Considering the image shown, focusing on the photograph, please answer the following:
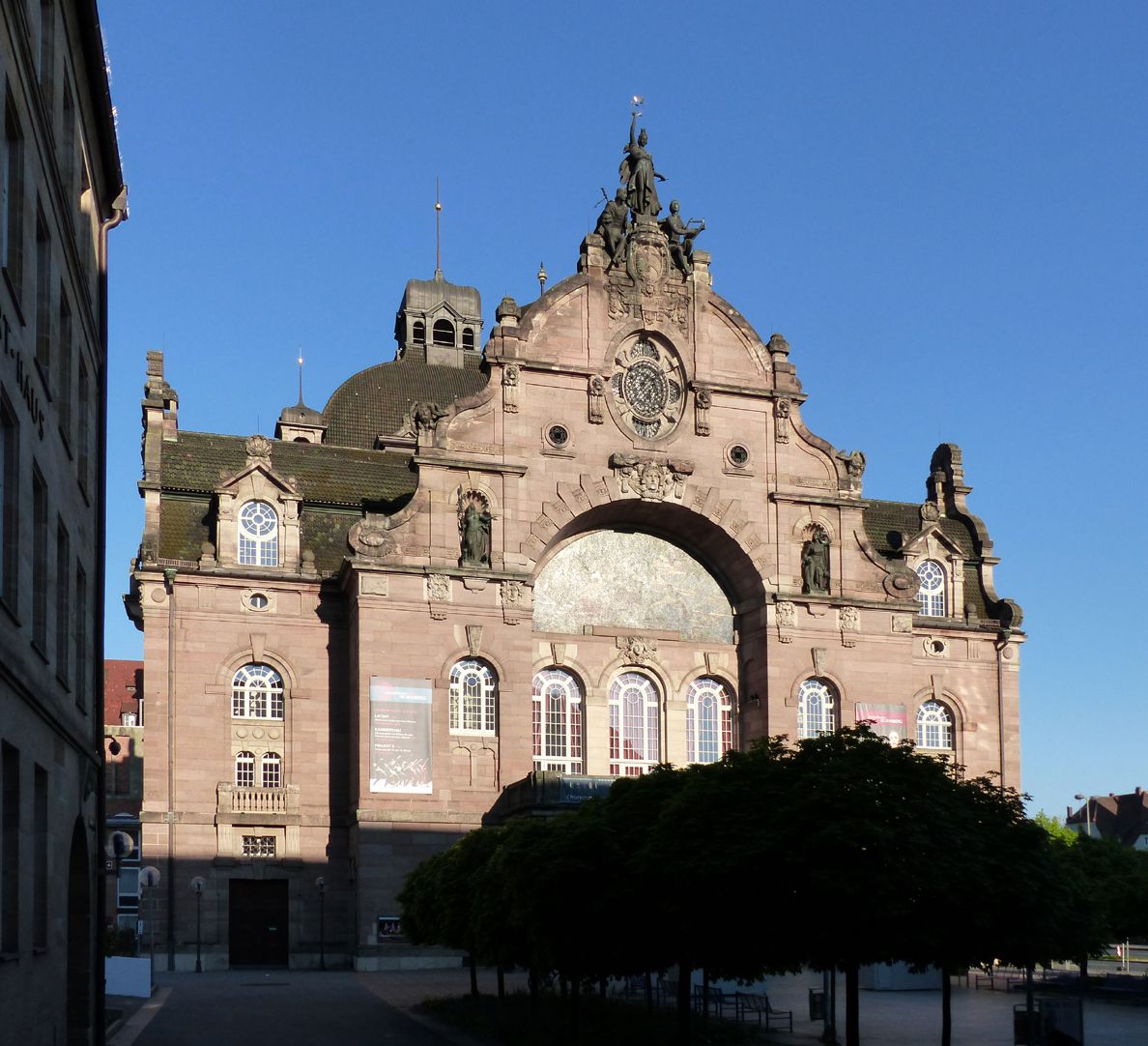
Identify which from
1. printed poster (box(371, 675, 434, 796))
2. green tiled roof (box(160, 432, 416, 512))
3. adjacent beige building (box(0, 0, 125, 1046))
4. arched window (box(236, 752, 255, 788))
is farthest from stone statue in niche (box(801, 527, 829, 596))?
adjacent beige building (box(0, 0, 125, 1046))

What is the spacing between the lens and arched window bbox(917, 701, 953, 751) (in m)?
68.2

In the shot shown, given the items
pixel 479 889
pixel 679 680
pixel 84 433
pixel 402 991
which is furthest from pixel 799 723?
pixel 84 433

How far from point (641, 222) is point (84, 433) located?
38.9m

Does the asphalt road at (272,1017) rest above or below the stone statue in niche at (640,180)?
below

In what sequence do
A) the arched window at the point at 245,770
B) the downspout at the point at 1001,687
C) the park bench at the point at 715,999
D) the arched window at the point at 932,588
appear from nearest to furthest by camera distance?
the park bench at the point at 715,999, the arched window at the point at 245,770, the downspout at the point at 1001,687, the arched window at the point at 932,588

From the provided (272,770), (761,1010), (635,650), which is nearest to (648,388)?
(635,650)

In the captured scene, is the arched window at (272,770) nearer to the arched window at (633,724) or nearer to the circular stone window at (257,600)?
the circular stone window at (257,600)

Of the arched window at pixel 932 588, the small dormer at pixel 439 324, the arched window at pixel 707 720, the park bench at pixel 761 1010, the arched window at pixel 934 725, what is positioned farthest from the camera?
the small dormer at pixel 439 324

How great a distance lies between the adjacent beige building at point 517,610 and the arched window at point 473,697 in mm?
125

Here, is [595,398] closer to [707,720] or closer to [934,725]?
[707,720]

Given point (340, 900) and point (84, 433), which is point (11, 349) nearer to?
point (84, 433)

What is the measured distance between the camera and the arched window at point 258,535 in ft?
201

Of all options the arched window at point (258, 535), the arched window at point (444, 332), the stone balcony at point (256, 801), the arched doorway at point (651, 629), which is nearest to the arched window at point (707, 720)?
the arched doorway at point (651, 629)

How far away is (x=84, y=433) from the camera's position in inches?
1203
